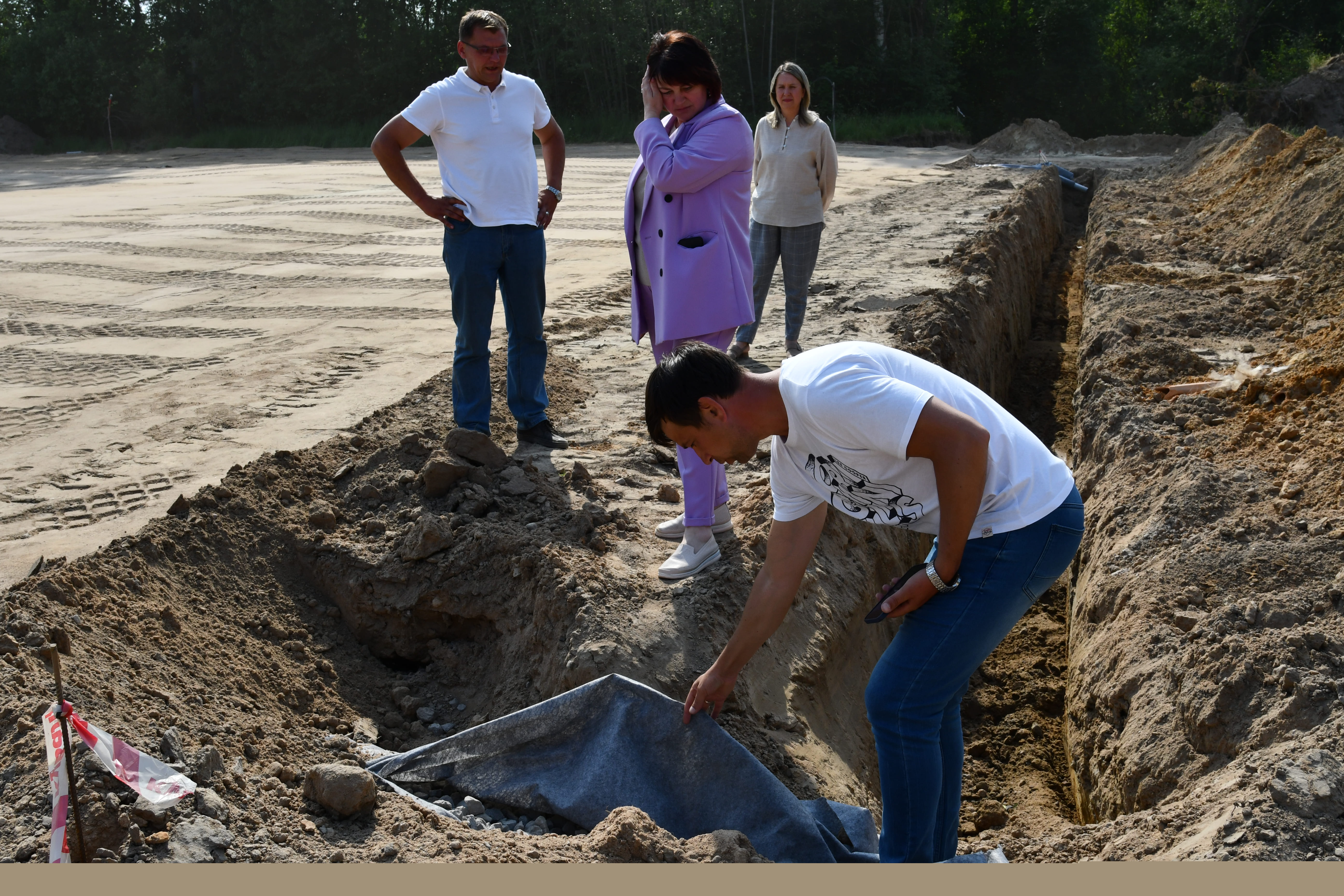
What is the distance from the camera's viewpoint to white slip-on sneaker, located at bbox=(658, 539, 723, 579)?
3.95 metres

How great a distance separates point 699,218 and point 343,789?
92.4 inches

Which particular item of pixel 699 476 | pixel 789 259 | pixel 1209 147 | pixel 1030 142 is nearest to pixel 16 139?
pixel 1030 142

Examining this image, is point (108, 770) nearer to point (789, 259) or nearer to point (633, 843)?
point (633, 843)

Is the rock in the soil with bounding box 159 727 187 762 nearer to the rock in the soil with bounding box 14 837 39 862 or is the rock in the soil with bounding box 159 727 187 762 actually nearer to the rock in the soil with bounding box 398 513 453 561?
the rock in the soil with bounding box 14 837 39 862

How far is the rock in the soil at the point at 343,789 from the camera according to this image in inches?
104

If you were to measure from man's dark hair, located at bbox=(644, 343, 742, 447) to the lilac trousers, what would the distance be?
1.46 metres

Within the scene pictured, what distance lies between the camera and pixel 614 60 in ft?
97.1

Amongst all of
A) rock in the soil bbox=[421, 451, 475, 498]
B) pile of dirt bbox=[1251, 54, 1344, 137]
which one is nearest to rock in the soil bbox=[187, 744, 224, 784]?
rock in the soil bbox=[421, 451, 475, 498]

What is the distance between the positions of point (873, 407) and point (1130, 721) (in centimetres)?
225

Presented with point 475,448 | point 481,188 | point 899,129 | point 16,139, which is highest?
point 899,129

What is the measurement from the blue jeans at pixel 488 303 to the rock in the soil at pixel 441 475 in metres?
0.31

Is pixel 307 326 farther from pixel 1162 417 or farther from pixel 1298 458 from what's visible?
pixel 1298 458

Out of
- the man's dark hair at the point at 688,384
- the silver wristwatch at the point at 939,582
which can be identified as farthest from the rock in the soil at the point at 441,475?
the silver wristwatch at the point at 939,582

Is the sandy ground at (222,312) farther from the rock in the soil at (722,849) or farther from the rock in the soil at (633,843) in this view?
the rock in the soil at (722,849)
